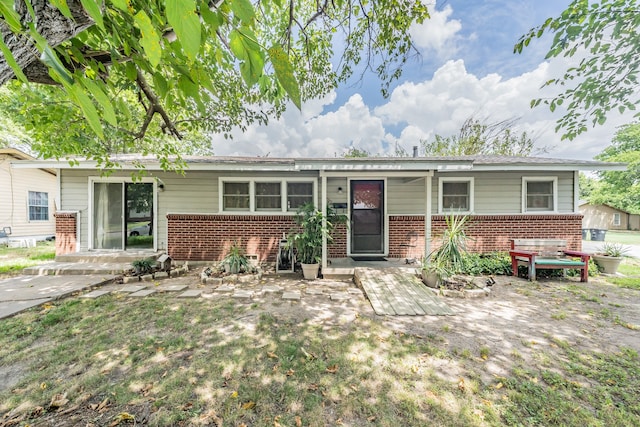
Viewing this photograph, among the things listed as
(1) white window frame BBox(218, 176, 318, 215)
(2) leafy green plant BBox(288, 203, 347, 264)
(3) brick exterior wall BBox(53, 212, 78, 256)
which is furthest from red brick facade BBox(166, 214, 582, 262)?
(3) brick exterior wall BBox(53, 212, 78, 256)

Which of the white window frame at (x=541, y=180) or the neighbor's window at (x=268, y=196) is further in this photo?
the neighbor's window at (x=268, y=196)

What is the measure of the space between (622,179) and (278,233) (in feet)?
128

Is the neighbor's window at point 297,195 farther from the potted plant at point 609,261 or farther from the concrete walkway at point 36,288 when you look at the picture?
the potted plant at point 609,261

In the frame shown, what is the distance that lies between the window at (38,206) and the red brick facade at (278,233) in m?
10.3

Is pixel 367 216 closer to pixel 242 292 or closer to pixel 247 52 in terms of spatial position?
pixel 242 292

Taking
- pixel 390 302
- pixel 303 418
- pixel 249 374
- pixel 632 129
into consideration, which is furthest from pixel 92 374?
pixel 632 129

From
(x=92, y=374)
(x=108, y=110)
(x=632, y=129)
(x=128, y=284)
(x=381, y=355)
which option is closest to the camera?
(x=108, y=110)

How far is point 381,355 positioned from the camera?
104 inches

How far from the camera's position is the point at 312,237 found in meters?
5.55

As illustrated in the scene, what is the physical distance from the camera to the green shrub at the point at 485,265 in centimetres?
584

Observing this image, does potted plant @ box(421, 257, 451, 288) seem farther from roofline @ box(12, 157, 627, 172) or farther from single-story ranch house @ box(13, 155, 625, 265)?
roofline @ box(12, 157, 627, 172)

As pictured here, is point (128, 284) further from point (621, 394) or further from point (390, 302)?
point (621, 394)

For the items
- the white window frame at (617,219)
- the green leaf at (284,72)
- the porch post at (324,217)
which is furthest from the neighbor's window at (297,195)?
the white window frame at (617,219)

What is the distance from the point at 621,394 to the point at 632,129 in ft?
126
